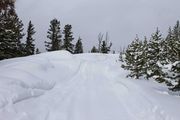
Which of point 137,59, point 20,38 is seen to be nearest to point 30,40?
point 20,38

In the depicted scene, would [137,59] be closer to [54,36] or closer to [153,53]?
[153,53]

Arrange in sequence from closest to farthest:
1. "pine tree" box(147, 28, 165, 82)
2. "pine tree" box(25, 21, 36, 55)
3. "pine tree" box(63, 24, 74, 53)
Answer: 1. "pine tree" box(147, 28, 165, 82)
2. "pine tree" box(25, 21, 36, 55)
3. "pine tree" box(63, 24, 74, 53)

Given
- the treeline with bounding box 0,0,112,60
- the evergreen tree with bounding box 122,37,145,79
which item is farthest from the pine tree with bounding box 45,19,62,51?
the evergreen tree with bounding box 122,37,145,79

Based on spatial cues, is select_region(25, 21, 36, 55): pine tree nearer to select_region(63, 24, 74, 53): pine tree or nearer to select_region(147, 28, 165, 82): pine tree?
select_region(63, 24, 74, 53): pine tree

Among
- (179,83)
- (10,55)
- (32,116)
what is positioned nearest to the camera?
(32,116)

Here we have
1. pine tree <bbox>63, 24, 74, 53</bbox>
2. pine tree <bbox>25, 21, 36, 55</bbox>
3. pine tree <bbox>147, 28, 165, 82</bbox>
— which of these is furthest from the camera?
pine tree <bbox>63, 24, 74, 53</bbox>

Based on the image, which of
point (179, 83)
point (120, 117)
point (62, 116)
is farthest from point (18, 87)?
point (179, 83)

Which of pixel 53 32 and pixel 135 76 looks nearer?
pixel 135 76

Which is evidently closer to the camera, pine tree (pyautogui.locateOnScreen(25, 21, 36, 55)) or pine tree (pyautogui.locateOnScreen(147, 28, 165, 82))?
pine tree (pyautogui.locateOnScreen(147, 28, 165, 82))

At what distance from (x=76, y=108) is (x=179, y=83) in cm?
872

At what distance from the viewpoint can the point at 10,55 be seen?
1817 inches

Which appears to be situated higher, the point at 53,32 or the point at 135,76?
the point at 53,32

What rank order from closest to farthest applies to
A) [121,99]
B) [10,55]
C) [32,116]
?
[32,116], [121,99], [10,55]

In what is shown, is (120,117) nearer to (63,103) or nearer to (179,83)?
(63,103)
